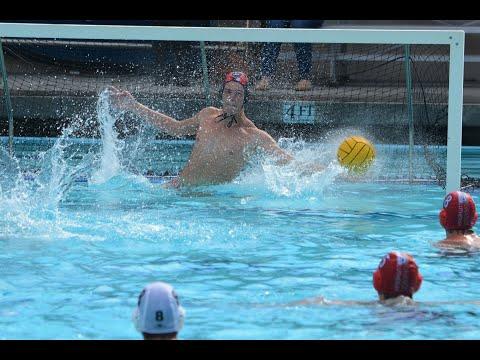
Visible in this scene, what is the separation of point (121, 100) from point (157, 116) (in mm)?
290

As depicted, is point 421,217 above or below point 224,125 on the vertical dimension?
below

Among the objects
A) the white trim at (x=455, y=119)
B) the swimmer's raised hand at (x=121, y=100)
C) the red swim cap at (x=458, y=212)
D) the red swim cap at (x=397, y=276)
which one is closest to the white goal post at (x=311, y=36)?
the white trim at (x=455, y=119)

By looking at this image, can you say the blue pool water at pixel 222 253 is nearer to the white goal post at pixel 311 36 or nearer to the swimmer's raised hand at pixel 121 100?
the swimmer's raised hand at pixel 121 100

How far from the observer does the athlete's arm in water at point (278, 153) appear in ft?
21.9

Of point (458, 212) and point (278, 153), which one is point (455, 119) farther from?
point (458, 212)

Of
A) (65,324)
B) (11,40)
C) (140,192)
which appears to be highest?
(11,40)

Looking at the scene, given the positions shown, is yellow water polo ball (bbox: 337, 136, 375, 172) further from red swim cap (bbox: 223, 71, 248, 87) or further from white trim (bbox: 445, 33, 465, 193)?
red swim cap (bbox: 223, 71, 248, 87)

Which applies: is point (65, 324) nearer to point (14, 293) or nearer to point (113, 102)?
point (14, 293)

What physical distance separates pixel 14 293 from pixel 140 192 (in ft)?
9.42

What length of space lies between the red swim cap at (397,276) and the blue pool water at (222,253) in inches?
3.0
